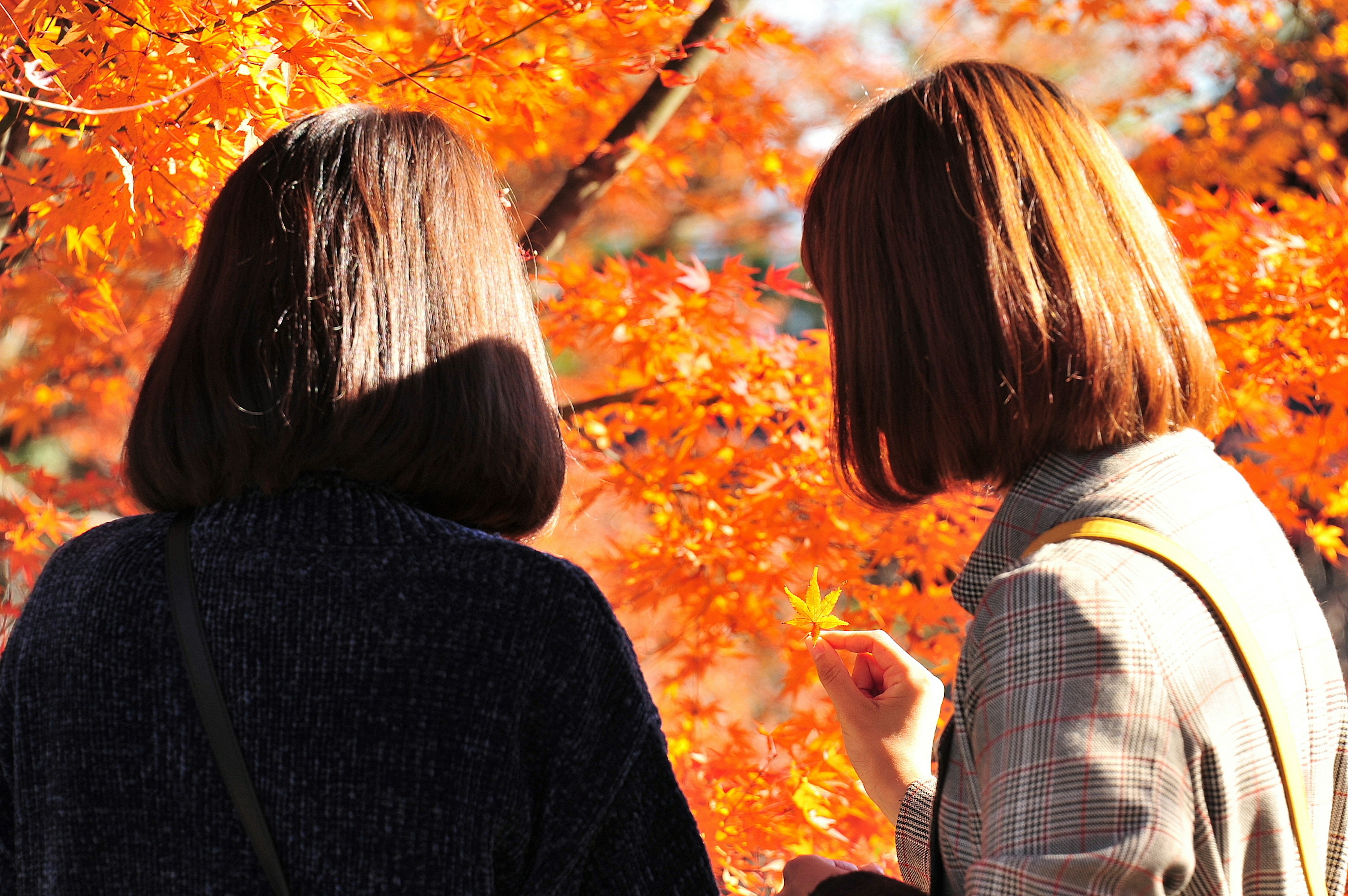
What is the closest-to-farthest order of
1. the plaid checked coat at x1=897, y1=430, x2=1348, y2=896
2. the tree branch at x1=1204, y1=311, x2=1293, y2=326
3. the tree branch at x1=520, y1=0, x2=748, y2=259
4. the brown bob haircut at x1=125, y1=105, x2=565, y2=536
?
the plaid checked coat at x1=897, y1=430, x2=1348, y2=896
the brown bob haircut at x1=125, y1=105, x2=565, y2=536
the tree branch at x1=1204, y1=311, x2=1293, y2=326
the tree branch at x1=520, y1=0, x2=748, y2=259

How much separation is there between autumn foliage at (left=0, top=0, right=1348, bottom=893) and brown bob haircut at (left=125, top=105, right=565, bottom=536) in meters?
0.36

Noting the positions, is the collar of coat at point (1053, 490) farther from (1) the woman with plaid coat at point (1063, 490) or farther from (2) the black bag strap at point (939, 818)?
(2) the black bag strap at point (939, 818)

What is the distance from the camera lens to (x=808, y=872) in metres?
1.31

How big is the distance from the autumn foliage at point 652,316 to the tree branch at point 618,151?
7 cm

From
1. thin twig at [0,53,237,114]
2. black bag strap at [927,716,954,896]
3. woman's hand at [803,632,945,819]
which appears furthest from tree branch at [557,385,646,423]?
black bag strap at [927,716,954,896]

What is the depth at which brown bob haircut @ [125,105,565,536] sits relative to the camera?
1.20 meters

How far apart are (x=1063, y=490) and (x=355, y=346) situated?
33.5 inches

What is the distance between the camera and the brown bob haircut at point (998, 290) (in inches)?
45.1

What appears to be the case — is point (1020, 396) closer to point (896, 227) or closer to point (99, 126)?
point (896, 227)

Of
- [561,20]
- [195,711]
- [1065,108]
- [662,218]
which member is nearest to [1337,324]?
[1065,108]

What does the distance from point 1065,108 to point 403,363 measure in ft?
2.90

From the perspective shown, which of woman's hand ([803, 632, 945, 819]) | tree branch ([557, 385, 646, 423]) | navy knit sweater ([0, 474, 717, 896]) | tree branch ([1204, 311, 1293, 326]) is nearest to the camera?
navy knit sweater ([0, 474, 717, 896])

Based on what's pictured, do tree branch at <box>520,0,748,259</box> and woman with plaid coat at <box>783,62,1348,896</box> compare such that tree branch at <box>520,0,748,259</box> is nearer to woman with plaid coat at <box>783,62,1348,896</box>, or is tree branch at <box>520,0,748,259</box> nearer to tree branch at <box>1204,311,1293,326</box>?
tree branch at <box>1204,311,1293,326</box>

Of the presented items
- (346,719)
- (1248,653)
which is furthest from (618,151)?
(1248,653)
